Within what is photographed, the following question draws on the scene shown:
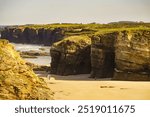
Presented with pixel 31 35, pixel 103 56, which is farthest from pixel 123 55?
pixel 31 35

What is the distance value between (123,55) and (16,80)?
14.6 m

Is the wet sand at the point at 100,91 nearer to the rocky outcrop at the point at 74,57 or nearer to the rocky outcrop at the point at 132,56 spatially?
the rocky outcrop at the point at 132,56

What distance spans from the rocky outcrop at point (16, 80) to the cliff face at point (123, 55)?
42.8 ft

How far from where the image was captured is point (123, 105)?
11305 millimetres

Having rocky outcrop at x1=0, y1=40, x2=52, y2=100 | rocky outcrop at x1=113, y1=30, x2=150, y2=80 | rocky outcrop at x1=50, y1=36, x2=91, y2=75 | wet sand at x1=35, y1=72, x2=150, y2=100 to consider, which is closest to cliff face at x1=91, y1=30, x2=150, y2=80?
rocky outcrop at x1=113, y1=30, x2=150, y2=80

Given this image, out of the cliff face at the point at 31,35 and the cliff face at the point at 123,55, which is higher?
the cliff face at the point at 123,55

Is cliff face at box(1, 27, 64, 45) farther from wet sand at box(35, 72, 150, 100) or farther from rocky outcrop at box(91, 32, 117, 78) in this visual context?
wet sand at box(35, 72, 150, 100)

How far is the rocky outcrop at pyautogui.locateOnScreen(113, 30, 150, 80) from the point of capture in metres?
28.1

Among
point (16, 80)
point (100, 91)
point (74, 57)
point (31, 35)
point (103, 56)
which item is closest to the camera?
point (16, 80)

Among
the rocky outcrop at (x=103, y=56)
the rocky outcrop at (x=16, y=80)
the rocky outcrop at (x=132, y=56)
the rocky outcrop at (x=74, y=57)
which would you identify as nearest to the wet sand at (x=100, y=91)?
the rocky outcrop at (x=132, y=56)

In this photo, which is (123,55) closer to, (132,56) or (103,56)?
(132,56)

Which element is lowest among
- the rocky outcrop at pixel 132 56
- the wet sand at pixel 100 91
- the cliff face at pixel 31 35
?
the cliff face at pixel 31 35

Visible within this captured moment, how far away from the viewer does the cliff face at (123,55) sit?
2816 centimetres

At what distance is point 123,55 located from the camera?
93.5ft
